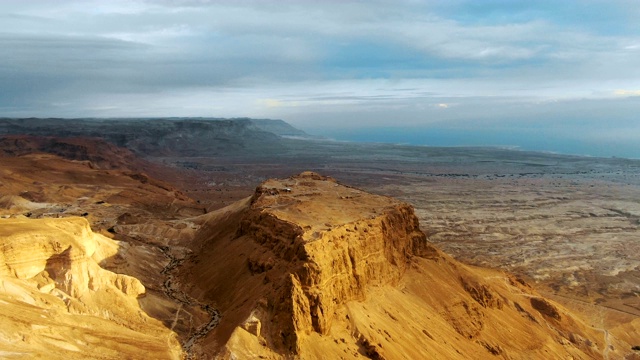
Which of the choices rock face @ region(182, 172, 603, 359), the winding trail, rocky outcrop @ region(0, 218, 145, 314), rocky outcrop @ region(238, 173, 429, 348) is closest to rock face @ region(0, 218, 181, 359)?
rocky outcrop @ region(0, 218, 145, 314)

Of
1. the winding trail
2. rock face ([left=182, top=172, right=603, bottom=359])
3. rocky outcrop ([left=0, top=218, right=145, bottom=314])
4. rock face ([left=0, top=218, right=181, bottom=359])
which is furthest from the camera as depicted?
the winding trail

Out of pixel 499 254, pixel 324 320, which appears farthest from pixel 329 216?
pixel 499 254

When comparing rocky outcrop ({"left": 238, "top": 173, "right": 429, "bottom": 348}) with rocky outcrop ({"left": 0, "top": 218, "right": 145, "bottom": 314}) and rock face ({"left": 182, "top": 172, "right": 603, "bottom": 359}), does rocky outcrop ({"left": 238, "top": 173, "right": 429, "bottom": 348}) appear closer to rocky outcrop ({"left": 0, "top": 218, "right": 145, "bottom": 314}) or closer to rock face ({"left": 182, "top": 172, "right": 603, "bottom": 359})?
rock face ({"left": 182, "top": 172, "right": 603, "bottom": 359})

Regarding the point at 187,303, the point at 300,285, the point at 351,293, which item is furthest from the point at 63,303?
the point at 351,293

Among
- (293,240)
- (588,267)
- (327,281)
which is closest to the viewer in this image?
(327,281)

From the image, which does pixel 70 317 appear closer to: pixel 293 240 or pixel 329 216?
pixel 293 240

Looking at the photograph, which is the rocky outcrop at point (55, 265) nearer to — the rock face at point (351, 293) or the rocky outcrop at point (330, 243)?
the rock face at point (351, 293)
